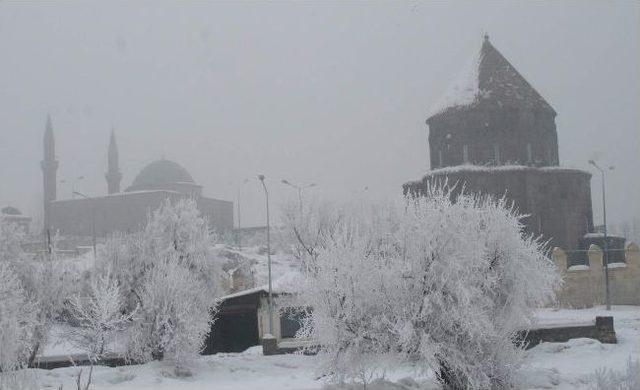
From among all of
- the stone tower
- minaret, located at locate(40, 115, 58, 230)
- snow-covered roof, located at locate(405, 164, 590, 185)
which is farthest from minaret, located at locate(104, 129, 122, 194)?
snow-covered roof, located at locate(405, 164, 590, 185)

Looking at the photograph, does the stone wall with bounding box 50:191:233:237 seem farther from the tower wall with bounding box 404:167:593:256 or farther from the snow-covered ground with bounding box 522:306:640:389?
the snow-covered ground with bounding box 522:306:640:389

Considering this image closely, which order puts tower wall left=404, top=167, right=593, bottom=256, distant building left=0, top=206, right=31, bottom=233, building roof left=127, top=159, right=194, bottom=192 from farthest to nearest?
building roof left=127, top=159, right=194, bottom=192
distant building left=0, top=206, right=31, bottom=233
tower wall left=404, top=167, right=593, bottom=256

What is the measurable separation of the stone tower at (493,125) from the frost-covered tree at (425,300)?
24059 mm

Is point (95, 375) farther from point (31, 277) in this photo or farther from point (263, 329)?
point (263, 329)

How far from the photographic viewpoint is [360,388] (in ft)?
54.0

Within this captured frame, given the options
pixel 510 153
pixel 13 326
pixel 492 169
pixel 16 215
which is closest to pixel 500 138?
pixel 510 153

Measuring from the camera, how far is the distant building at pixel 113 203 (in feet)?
241

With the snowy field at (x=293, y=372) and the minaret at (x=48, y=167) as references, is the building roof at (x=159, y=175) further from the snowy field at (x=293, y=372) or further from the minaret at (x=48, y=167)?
the snowy field at (x=293, y=372)

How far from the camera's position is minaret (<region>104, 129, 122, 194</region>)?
7881cm

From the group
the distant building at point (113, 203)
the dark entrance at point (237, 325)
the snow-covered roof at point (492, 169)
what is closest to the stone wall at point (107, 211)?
the distant building at point (113, 203)

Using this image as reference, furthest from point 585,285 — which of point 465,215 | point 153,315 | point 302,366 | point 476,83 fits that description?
point 153,315

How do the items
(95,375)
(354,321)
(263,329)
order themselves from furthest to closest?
(263,329), (95,375), (354,321)

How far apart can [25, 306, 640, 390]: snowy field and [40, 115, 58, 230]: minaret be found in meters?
51.7

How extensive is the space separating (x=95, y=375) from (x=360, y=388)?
9257mm
